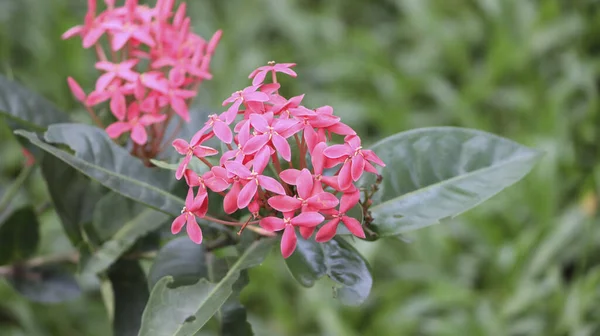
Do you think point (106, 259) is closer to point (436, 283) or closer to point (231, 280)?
point (231, 280)

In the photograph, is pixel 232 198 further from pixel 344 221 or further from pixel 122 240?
pixel 122 240

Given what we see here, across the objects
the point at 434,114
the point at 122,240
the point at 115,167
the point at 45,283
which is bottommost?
the point at 434,114

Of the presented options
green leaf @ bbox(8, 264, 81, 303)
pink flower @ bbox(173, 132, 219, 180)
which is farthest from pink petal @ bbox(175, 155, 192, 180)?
green leaf @ bbox(8, 264, 81, 303)

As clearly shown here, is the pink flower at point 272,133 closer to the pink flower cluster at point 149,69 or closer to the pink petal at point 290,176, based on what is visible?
the pink petal at point 290,176

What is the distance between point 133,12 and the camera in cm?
67

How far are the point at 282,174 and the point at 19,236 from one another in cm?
42

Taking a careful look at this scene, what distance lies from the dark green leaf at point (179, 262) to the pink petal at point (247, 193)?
0.11 metres

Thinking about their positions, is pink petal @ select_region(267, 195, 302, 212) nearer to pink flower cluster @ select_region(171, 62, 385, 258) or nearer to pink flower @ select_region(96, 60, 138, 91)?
pink flower cluster @ select_region(171, 62, 385, 258)

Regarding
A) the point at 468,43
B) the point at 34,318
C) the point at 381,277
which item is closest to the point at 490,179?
the point at 381,277

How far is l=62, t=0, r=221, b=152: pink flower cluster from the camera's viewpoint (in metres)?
0.62

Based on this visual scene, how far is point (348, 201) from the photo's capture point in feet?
1.60

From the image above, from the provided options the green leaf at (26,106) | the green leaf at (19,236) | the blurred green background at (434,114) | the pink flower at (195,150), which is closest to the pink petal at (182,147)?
the pink flower at (195,150)

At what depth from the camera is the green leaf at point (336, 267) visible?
54cm

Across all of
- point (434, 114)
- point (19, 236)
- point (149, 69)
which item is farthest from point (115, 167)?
point (434, 114)
